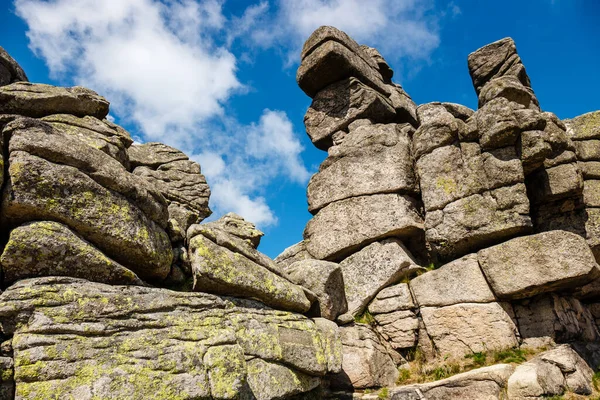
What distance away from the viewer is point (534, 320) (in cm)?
1434

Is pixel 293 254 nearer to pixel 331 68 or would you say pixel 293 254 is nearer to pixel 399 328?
pixel 399 328

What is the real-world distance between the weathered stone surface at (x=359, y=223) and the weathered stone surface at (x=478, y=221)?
40.4 inches

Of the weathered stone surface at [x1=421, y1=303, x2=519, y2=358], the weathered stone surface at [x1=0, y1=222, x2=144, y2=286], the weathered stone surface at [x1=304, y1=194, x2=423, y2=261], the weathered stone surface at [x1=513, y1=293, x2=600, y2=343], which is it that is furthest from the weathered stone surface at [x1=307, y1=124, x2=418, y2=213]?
the weathered stone surface at [x1=0, y1=222, x2=144, y2=286]

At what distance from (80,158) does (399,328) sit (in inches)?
436

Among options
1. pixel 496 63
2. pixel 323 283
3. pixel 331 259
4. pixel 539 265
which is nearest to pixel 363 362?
pixel 323 283

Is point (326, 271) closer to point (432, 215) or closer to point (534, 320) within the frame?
point (432, 215)

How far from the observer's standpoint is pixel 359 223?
18000 mm

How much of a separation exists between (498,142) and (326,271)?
285 inches

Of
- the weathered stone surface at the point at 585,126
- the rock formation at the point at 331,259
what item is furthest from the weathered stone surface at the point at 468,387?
the weathered stone surface at the point at 585,126

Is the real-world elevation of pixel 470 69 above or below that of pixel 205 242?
above

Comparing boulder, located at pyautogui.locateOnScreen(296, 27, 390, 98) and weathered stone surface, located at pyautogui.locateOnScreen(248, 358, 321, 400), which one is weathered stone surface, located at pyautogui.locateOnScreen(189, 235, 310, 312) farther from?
boulder, located at pyautogui.locateOnScreen(296, 27, 390, 98)

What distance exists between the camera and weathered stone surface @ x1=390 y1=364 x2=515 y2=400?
11781mm

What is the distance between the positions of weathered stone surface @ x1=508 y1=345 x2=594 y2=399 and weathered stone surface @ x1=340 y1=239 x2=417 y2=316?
17.2 ft

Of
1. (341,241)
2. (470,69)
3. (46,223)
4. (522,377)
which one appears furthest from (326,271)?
(470,69)
